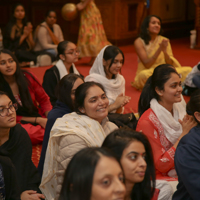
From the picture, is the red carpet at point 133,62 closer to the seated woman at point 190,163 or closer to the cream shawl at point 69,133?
the cream shawl at point 69,133

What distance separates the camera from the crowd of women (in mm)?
1263

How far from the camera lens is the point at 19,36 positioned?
6664mm

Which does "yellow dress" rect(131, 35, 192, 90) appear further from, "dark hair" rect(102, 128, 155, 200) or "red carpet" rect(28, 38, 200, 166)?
"dark hair" rect(102, 128, 155, 200)

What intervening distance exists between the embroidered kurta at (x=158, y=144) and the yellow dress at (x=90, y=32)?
4481 mm

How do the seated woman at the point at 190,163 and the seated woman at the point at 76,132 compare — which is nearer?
the seated woman at the point at 190,163

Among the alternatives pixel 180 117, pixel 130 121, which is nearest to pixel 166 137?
pixel 180 117

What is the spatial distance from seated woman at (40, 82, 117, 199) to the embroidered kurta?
0.27 metres

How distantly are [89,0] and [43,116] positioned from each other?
3.64m

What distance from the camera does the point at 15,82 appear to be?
3486mm

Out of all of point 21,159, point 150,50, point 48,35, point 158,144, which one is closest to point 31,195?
point 21,159

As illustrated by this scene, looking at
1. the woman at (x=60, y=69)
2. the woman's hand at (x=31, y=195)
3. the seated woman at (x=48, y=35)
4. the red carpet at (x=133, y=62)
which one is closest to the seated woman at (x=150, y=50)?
the red carpet at (x=133, y=62)

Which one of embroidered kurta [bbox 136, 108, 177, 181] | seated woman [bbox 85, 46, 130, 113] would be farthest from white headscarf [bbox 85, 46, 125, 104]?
embroidered kurta [bbox 136, 108, 177, 181]

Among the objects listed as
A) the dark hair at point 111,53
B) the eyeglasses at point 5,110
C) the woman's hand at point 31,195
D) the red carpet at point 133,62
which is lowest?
the red carpet at point 133,62

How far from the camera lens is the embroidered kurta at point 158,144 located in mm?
2342
